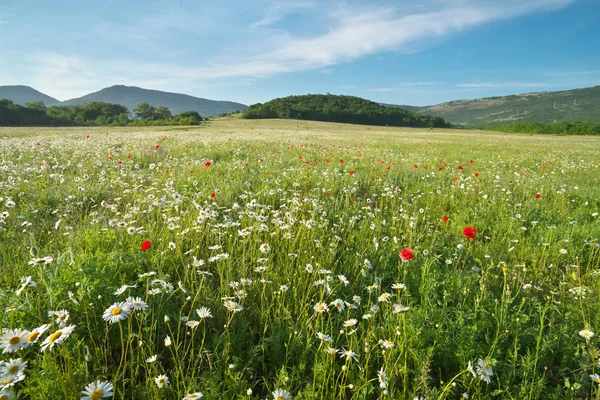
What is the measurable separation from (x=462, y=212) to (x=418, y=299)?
123 inches

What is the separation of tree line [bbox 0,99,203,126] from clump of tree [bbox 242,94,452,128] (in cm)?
2534

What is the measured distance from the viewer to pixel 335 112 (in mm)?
103625

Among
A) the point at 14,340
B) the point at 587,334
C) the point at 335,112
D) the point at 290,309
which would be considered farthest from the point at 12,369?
the point at 335,112

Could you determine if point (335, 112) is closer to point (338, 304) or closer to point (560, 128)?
point (560, 128)

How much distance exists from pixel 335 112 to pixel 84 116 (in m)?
79.1

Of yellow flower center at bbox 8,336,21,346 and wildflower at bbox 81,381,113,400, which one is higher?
yellow flower center at bbox 8,336,21,346

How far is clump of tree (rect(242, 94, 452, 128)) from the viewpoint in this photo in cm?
9819

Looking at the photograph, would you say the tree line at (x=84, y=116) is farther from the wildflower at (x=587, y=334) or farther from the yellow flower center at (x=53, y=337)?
the wildflower at (x=587, y=334)

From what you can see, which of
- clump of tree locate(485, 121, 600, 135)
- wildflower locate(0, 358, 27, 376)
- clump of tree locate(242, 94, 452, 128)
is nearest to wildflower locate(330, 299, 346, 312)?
wildflower locate(0, 358, 27, 376)

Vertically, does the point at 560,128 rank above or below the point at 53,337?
above

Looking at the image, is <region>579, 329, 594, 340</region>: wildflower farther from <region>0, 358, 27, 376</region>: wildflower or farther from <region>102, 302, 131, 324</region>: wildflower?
<region>0, 358, 27, 376</region>: wildflower

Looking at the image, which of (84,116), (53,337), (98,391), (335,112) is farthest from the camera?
(335,112)

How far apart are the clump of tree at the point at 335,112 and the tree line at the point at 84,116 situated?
2534cm

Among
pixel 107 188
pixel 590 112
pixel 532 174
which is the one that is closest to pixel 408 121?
pixel 532 174
